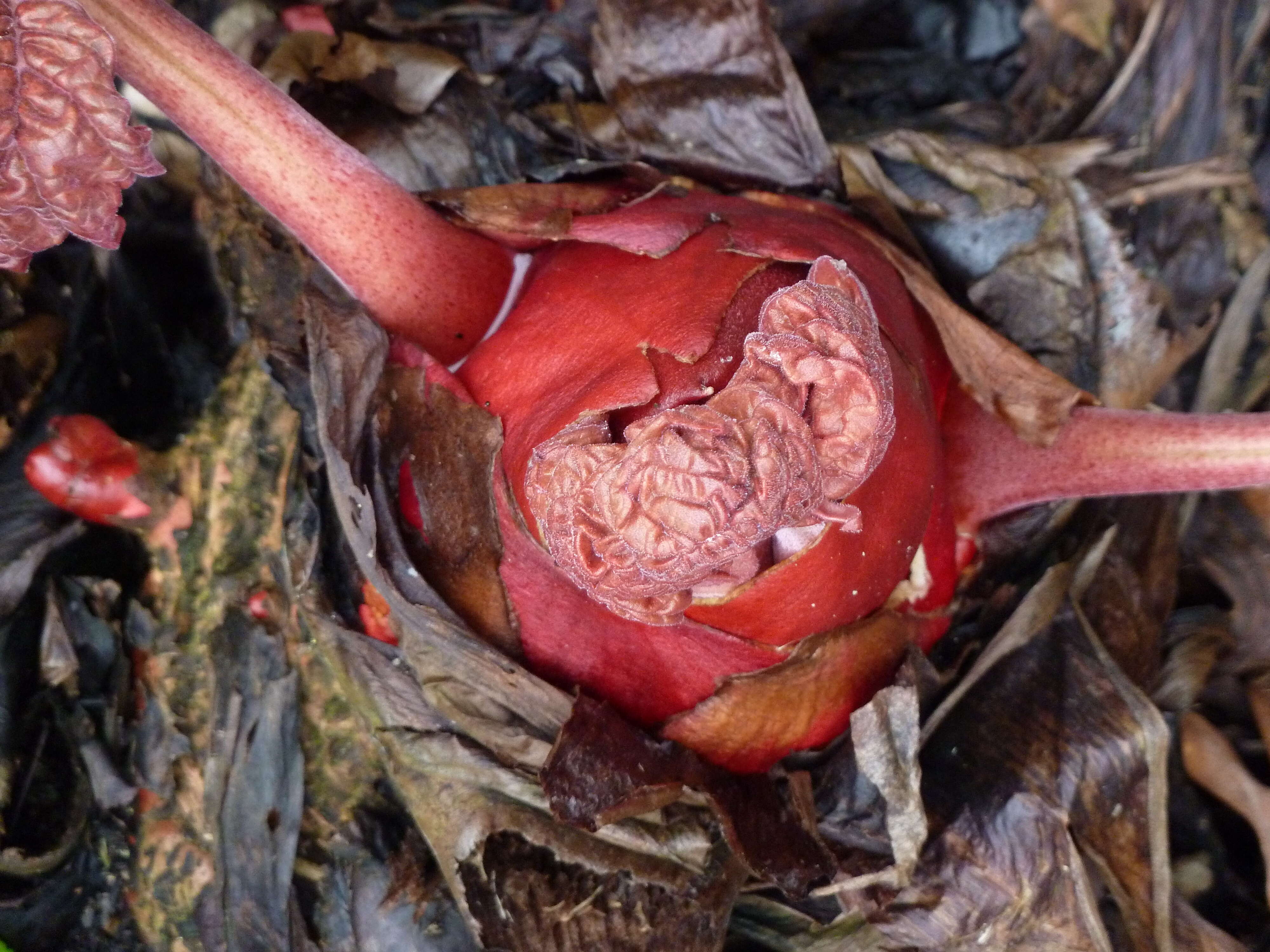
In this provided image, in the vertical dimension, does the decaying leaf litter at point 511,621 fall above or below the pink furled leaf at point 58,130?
below

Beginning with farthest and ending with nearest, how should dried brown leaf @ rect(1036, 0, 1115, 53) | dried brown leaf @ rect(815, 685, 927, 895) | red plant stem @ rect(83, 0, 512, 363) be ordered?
dried brown leaf @ rect(1036, 0, 1115, 53), dried brown leaf @ rect(815, 685, 927, 895), red plant stem @ rect(83, 0, 512, 363)

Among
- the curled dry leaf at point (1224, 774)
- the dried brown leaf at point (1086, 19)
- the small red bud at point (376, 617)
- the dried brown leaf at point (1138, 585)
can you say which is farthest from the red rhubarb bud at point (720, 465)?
the dried brown leaf at point (1086, 19)

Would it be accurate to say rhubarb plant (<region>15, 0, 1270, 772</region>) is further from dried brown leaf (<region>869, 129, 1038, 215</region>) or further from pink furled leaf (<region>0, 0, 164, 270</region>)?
dried brown leaf (<region>869, 129, 1038, 215</region>)

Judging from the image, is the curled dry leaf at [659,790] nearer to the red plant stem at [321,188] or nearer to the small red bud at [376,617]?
the small red bud at [376,617]

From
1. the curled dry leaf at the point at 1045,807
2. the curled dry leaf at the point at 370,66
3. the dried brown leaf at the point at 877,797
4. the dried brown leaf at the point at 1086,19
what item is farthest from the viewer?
the dried brown leaf at the point at 1086,19

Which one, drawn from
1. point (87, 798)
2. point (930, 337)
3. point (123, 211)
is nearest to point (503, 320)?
point (930, 337)

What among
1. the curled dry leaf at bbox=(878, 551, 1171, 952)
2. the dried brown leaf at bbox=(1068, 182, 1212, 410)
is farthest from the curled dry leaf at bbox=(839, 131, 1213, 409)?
the curled dry leaf at bbox=(878, 551, 1171, 952)
